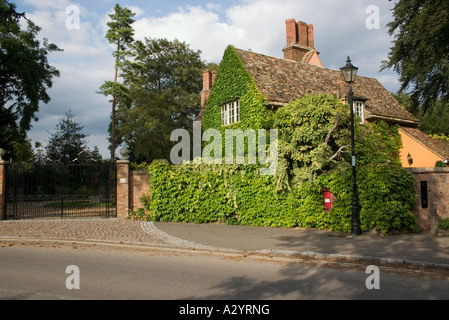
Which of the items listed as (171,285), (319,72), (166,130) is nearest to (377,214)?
(171,285)

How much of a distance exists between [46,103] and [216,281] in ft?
101

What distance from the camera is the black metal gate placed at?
1650cm

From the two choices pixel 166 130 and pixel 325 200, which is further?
pixel 166 130

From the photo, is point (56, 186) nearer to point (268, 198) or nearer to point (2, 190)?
point (2, 190)

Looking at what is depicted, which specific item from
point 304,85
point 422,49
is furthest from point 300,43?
point 422,49

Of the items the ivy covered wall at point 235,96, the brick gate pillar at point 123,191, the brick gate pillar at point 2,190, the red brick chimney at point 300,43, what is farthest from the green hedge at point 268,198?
the red brick chimney at point 300,43

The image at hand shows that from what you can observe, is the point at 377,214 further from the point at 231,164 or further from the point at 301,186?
the point at 231,164

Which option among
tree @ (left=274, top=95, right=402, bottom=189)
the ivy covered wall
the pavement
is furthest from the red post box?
the ivy covered wall

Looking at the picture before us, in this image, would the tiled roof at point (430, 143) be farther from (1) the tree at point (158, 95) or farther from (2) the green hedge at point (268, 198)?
(1) the tree at point (158, 95)

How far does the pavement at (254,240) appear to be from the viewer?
8125 millimetres

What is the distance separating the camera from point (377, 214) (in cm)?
1099

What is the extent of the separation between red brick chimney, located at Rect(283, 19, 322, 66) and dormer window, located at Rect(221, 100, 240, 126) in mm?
9092

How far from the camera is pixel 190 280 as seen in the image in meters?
6.16

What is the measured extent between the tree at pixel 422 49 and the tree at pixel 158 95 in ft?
69.3
